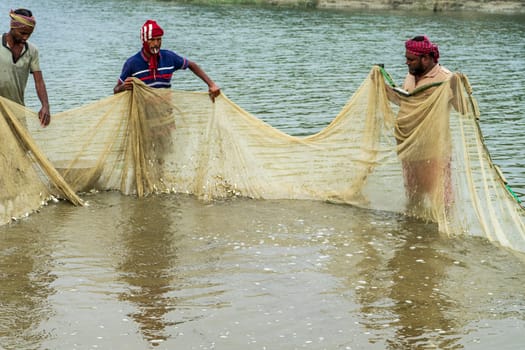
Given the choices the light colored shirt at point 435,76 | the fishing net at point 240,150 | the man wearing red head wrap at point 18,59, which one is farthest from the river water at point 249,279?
the light colored shirt at point 435,76

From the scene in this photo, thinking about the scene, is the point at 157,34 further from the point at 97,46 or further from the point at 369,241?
the point at 97,46

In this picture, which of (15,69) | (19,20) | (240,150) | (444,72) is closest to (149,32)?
(19,20)

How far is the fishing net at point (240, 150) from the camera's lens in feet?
26.8

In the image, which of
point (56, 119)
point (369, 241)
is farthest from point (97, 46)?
point (369, 241)

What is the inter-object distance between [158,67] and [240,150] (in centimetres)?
114

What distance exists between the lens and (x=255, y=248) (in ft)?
24.5

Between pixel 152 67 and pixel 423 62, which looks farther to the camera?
pixel 152 67

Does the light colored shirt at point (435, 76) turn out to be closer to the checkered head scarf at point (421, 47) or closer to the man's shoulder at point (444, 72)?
the man's shoulder at point (444, 72)

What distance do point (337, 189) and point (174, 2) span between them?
3989 cm

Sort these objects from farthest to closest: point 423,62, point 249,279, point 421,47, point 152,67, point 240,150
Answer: point 240,150 < point 152,67 < point 423,62 < point 421,47 < point 249,279

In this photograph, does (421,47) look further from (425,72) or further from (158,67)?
(158,67)

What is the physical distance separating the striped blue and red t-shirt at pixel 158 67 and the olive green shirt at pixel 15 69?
890 mm

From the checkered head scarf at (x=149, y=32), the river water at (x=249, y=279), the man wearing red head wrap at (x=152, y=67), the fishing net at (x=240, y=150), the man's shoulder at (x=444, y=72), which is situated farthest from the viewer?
the man wearing red head wrap at (x=152, y=67)

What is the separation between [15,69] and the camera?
26.7ft
